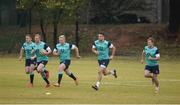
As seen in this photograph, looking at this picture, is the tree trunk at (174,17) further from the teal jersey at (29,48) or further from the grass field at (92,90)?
the teal jersey at (29,48)

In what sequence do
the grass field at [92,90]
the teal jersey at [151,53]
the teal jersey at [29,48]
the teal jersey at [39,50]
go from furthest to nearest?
the teal jersey at [29,48] → the teal jersey at [39,50] → the teal jersey at [151,53] → the grass field at [92,90]

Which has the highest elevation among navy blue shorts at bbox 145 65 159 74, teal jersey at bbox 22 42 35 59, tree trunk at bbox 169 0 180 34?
teal jersey at bbox 22 42 35 59

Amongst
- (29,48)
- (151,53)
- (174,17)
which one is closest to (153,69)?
(151,53)

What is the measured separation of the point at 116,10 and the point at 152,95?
1846 inches

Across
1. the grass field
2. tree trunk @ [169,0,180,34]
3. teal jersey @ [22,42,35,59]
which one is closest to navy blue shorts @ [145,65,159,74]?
the grass field

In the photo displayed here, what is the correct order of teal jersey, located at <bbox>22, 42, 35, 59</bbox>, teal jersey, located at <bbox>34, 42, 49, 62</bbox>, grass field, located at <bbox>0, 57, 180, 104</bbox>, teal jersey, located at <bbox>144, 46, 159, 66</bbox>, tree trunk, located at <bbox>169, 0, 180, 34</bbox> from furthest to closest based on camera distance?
1. tree trunk, located at <bbox>169, 0, 180, 34</bbox>
2. teal jersey, located at <bbox>22, 42, 35, 59</bbox>
3. teal jersey, located at <bbox>34, 42, 49, 62</bbox>
4. teal jersey, located at <bbox>144, 46, 159, 66</bbox>
5. grass field, located at <bbox>0, 57, 180, 104</bbox>

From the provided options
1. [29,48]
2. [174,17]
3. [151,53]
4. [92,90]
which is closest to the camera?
[151,53]

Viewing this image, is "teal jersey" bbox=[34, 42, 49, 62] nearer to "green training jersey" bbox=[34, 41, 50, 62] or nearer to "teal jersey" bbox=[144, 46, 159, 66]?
"green training jersey" bbox=[34, 41, 50, 62]

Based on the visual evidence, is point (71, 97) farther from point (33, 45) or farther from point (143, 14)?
point (143, 14)

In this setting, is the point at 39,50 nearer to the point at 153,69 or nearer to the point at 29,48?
the point at 29,48

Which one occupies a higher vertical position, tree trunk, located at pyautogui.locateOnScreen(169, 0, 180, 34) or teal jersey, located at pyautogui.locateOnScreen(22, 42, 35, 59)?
teal jersey, located at pyautogui.locateOnScreen(22, 42, 35, 59)

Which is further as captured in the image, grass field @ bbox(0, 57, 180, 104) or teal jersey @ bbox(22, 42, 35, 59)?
teal jersey @ bbox(22, 42, 35, 59)

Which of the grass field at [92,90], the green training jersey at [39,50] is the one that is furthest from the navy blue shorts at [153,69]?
the green training jersey at [39,50]

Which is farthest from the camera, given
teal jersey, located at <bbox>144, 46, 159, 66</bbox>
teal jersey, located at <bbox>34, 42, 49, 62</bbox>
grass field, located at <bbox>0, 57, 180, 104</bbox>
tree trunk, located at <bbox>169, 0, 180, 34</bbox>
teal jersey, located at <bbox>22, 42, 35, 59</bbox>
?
tree trunk, located at <bbox>169, 0, 180, 34</bbox>
